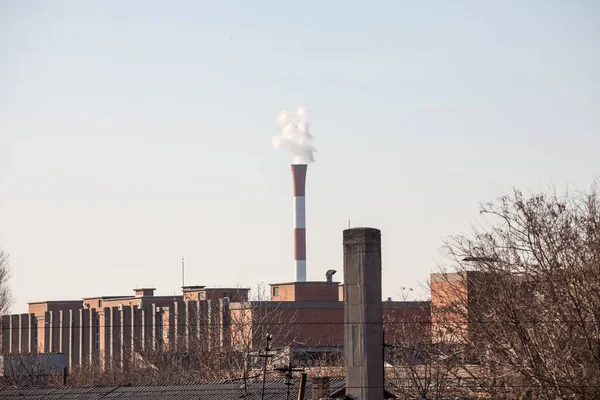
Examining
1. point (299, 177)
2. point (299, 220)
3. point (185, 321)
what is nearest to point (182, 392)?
point (185, 321)

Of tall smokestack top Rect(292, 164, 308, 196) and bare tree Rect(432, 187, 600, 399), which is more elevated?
tall smokestack top Rect(292, 164, 308, 196)

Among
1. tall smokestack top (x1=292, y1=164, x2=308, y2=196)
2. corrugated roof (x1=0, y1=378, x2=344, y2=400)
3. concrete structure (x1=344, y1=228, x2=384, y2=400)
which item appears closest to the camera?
concrete structure (x1=344, y1=228, x2=384, y2=400)

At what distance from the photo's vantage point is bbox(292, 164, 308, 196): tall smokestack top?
355 ft

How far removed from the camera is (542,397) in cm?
2764

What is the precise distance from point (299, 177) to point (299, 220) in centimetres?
594

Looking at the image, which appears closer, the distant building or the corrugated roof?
the corrugated roof

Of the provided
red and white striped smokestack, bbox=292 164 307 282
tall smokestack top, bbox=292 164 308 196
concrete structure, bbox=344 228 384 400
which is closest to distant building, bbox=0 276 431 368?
red and white striped smokestack, bbox=292 164 307 282

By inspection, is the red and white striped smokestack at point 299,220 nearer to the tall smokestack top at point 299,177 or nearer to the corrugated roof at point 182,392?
the tall smokestack top at point 299,177

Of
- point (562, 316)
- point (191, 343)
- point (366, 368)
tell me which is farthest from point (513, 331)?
point (191, 343)

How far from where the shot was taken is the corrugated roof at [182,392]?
35062 mm

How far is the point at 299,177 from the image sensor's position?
109 m

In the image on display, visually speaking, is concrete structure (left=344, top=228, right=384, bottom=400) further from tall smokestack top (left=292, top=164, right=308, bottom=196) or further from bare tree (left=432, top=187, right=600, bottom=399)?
tall smokestack top (left=292, top=164, right=308, bottom=196)

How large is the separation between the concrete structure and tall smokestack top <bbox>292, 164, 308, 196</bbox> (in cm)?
8039

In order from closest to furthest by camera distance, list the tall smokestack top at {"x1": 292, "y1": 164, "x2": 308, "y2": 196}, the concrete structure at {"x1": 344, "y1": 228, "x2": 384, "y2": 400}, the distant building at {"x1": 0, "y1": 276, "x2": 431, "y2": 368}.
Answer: the concrete structure at {"x1": 344, "y1": 228, "x2": 384, "y2": 400} → the distant building at {"x1": 0, "y1": 276, "x2": 431, "y2": 368} → the tall smokestack top at {"x1": 292, "y1": 164, "x2": 308, "y2": 196}
